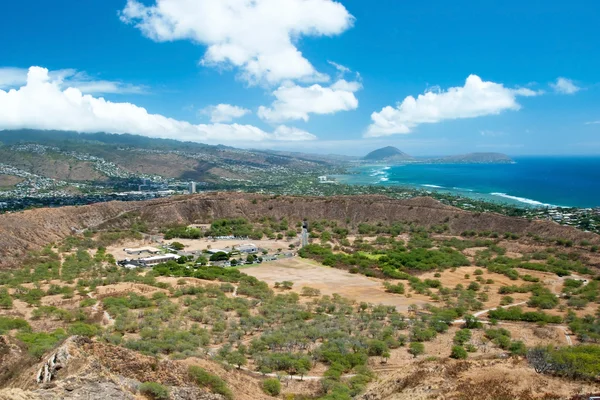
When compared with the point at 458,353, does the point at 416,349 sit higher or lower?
lower

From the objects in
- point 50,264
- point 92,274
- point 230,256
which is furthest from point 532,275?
point 50,264

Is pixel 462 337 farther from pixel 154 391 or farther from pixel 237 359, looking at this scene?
pixel 154 391

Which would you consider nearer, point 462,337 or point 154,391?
point 154,391

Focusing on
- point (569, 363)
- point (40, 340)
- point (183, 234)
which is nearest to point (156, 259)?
point (183, 234)

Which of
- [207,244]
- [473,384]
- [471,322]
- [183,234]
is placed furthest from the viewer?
[183,234]

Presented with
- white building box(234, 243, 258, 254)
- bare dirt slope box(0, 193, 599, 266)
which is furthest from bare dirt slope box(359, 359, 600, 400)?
bare dirt slope box(0, 193, 599, 266)

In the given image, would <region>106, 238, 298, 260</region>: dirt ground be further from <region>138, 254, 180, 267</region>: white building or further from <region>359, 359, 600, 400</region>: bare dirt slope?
<region>359, 359, 600, 400</region>: bare dirt slope
